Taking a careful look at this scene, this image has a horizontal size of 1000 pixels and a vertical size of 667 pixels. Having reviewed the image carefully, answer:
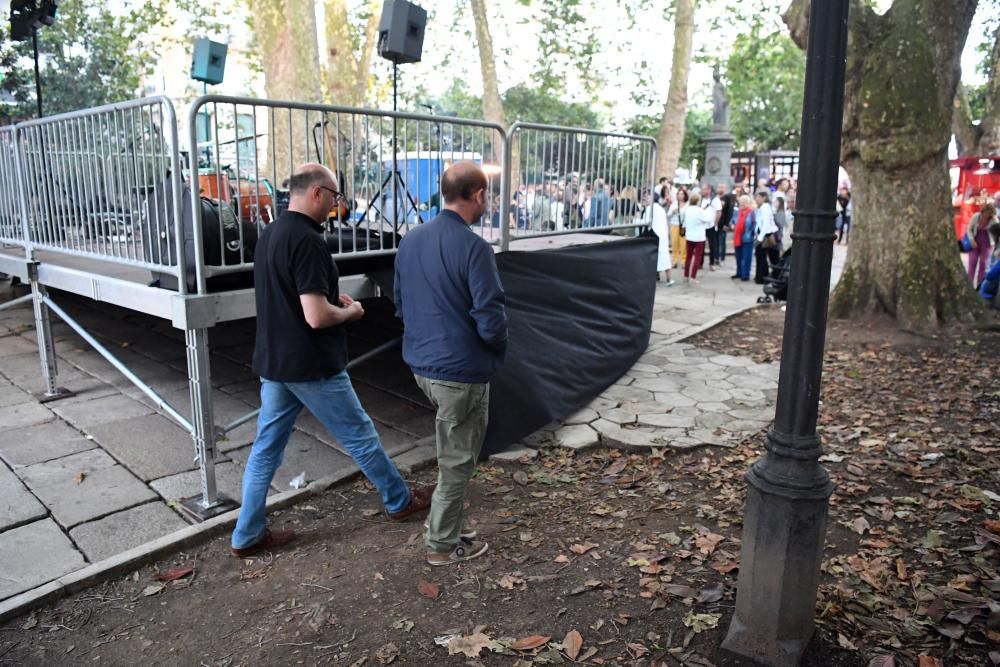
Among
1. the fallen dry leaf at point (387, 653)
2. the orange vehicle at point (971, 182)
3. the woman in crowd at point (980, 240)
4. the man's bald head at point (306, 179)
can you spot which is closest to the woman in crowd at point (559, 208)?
the man's bald head at point (306, 179)

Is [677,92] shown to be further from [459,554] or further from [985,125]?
[459,554]

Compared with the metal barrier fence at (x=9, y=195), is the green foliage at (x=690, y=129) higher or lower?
higher

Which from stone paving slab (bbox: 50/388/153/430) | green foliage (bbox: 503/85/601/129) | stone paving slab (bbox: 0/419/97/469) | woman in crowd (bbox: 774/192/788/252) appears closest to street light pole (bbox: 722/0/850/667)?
stone paving slab (bbox: 0/419/97/469)

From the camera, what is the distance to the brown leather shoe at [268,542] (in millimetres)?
3719

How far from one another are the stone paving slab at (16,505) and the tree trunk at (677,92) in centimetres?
1865

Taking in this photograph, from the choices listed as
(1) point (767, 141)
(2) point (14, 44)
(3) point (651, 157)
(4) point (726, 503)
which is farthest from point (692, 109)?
(4) point (726, 503)

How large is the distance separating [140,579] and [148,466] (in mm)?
1376

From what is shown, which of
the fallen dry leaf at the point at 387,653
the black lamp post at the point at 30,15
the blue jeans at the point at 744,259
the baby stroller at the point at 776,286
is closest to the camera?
the fallen dry leaf at the point at 387,653

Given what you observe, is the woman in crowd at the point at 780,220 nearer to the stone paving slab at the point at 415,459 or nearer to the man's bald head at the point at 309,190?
the stone paving slab at the point at 415,459

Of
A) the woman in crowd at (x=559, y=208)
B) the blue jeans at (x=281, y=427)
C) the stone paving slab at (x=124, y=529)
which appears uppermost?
the woman in crowd at (x=559, y=208)

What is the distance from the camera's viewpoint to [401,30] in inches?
265

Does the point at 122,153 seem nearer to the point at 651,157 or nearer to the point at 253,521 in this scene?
the point at 253,521

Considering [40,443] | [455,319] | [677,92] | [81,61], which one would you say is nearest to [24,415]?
[40,443]

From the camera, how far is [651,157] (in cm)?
775
